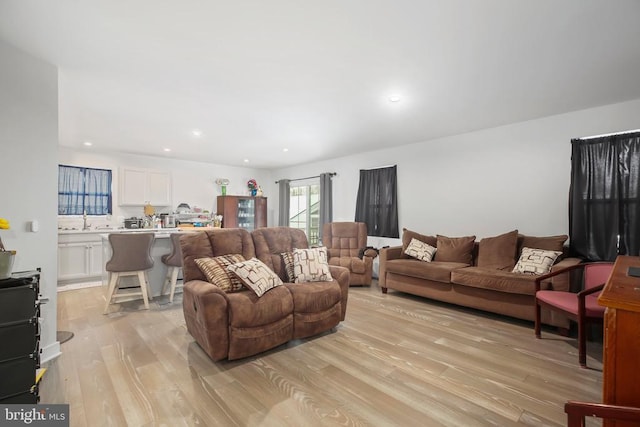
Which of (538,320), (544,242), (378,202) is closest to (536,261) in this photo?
(544,242)

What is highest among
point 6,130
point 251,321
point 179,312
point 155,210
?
point 6,130

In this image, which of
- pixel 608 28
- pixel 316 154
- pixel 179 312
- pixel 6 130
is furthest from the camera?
pixel 316 154

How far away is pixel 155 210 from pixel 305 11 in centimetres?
584

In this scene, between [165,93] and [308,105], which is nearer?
[165,93]

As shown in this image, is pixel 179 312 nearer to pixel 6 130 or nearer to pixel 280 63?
pixel 6 130

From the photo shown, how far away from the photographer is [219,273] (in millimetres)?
2611

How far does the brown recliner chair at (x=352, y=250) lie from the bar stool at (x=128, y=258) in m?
2.86

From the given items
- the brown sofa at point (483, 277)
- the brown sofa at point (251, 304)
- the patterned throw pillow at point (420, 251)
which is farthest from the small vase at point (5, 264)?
the patterned throw pillow at point (420, 251)

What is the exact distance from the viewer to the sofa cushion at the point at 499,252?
3695 mm

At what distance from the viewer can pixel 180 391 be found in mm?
1962

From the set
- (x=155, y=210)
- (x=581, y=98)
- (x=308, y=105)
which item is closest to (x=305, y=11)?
(x=308, y=105)

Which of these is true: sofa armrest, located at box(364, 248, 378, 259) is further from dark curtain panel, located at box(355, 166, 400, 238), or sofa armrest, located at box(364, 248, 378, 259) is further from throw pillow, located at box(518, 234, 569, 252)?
throw pillow, located at box(518, 234, 569, 252)

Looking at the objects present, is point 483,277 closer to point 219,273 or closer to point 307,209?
point 219,273

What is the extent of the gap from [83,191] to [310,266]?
507cm
